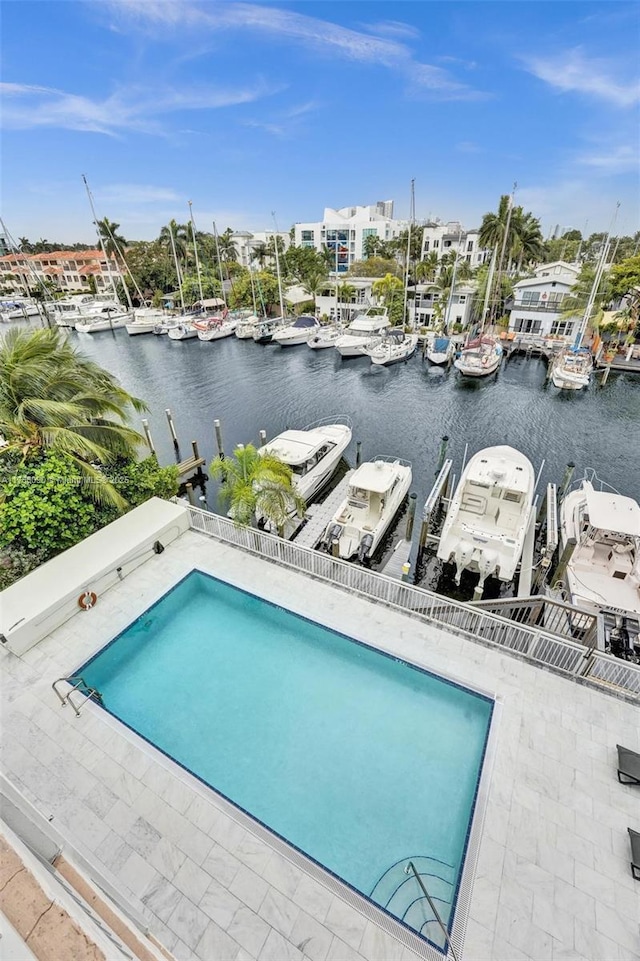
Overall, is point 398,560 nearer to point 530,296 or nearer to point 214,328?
point 530,296

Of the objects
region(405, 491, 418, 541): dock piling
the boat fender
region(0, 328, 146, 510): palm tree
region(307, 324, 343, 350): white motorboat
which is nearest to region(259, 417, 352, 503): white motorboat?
the boat fender

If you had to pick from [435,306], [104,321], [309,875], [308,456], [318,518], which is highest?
[435,306]

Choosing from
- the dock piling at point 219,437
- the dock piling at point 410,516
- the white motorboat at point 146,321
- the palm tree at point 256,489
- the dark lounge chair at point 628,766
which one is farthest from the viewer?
the white motorboat at point 146,321

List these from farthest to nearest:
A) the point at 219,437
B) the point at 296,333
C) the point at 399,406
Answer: the point at 296,333 < the point at 399,406 < the point at 219,437

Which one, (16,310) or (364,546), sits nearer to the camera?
(364,546)

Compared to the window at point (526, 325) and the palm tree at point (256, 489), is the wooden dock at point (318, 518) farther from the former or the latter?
the window at point (526, 325)

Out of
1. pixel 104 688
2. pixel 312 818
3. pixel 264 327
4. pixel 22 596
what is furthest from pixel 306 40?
pixel 312 818

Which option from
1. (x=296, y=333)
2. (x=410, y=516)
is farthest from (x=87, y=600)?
(x=296, y=333)

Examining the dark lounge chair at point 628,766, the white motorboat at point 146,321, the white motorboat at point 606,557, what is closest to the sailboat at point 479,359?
the white motorboat at point 606,557
